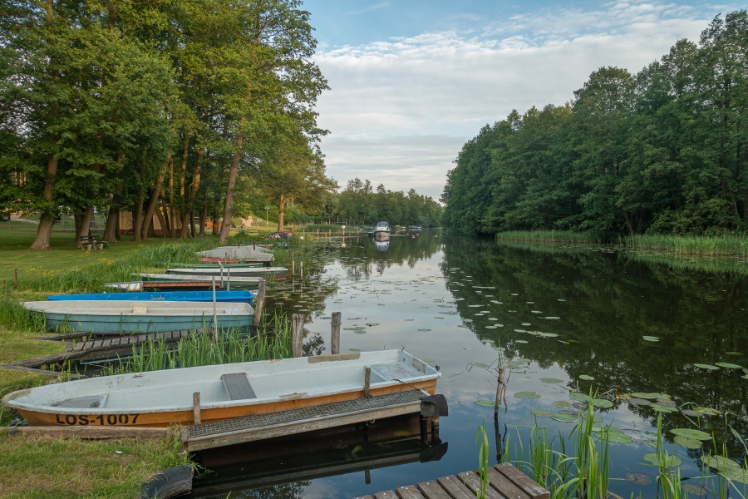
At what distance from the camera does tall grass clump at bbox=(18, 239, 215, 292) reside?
37.8 feet

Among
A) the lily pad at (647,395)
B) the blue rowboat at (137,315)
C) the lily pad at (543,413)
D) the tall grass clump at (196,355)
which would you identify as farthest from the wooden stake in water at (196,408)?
the lily pad at (647,395)

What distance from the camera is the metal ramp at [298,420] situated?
466 centimetres

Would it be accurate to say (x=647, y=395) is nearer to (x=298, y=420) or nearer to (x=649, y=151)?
(x=298, y=420)

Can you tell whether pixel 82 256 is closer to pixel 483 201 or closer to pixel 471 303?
pixel 471 303

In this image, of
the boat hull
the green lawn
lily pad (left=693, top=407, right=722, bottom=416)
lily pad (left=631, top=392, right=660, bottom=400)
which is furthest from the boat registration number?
lily pad (left=693, top=407, right=722, bottom=416)

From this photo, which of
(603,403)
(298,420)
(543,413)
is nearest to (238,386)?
(298,420)

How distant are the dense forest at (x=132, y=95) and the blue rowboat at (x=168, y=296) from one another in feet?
34.6

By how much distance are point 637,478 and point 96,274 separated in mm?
13816

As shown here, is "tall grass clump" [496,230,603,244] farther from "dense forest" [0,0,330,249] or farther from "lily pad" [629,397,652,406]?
"lily pad" [629,397,652,406]

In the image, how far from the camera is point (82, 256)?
58.5ft

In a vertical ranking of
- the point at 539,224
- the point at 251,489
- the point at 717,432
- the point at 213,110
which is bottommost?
the point at 251,489

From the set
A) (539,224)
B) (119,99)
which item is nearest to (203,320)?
(119,99)

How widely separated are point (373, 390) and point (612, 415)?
10.4ft

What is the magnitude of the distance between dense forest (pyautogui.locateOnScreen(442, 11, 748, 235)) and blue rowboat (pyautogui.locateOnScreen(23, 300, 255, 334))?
30.6 meters
